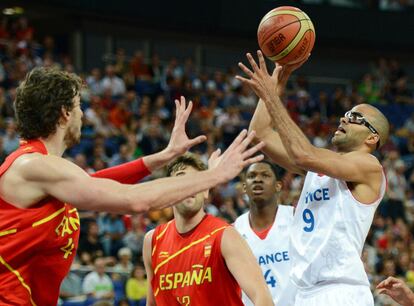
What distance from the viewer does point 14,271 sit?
4523 millimetres

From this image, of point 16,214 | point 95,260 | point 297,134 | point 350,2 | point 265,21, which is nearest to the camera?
point 16,214

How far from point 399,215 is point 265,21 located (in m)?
12.4

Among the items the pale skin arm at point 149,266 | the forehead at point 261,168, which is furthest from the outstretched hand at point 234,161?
the forehead at point 261,168

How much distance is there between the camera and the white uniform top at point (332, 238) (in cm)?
592

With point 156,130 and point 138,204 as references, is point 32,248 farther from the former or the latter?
point 156,130

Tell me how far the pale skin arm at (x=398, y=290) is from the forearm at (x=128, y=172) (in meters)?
1.84

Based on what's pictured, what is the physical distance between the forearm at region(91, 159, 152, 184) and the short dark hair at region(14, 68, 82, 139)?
0.69 metres

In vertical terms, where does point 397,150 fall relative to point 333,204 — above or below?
below

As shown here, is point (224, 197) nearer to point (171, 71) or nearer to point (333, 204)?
point (171, 71)

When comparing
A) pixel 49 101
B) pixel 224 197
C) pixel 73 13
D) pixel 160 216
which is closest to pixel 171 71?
pixel 73 13

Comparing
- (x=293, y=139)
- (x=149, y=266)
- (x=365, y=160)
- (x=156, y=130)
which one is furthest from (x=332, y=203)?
(x=156, y=130)

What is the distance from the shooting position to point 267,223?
25.8 feet

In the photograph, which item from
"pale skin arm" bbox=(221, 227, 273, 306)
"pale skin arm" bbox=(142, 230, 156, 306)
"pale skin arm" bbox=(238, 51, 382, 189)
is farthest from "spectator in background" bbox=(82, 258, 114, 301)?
"pale skin arm" bbox=(238, 51, 382, 189)

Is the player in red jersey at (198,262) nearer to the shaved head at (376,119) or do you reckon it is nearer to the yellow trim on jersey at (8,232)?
the shaved head at (376,119)
